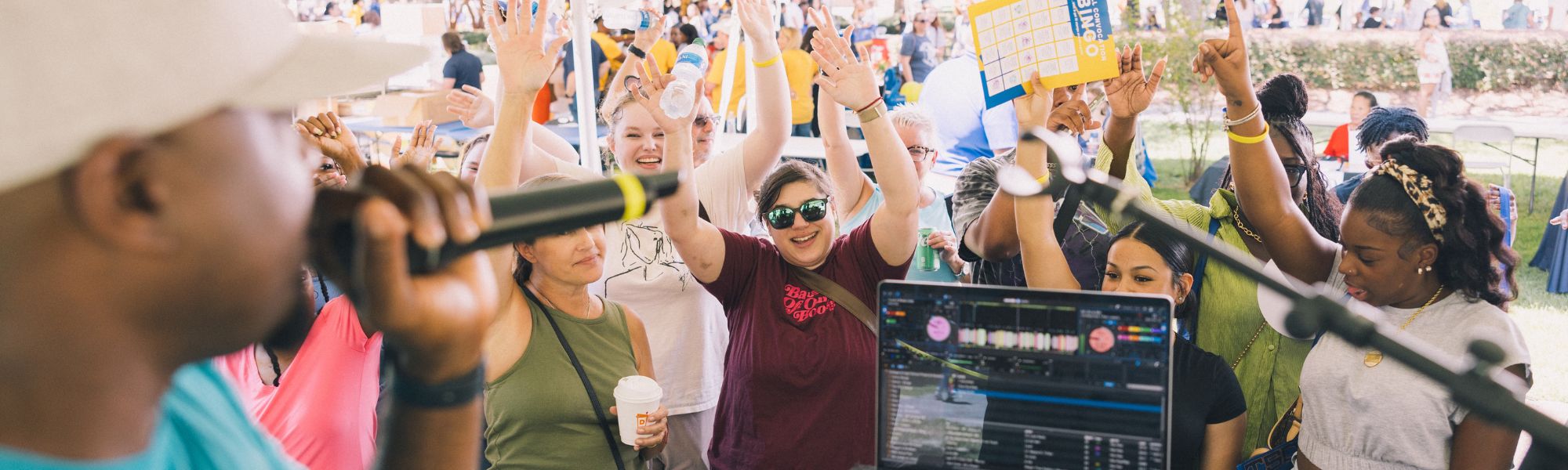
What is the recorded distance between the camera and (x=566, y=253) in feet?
8.07

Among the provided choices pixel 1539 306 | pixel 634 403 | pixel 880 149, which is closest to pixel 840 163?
pixel 880 149

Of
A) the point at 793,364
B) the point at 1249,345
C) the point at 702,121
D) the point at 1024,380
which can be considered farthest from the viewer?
the point at 702,121

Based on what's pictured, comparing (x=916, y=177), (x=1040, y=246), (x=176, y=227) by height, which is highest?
(x=176, y=227)

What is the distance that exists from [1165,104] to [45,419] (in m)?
12.9

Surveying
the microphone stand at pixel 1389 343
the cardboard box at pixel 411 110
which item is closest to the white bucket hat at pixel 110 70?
the microphone stand at pixel 1389 343

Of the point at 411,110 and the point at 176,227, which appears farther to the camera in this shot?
the point at 411,110

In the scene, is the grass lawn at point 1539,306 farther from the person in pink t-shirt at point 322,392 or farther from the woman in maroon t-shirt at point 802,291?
the person in pink t-shirt at point 322,392

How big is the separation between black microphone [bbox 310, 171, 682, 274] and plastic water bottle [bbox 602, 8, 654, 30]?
3.88 metres

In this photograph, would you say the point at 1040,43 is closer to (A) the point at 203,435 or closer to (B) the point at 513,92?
(B) the point at 513,92

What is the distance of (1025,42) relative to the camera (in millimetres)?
2727

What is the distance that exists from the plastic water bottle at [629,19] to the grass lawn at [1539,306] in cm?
434

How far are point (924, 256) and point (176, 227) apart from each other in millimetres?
3243

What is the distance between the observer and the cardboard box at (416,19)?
10.7m

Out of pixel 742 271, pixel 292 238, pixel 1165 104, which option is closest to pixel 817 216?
pixel 742 271
